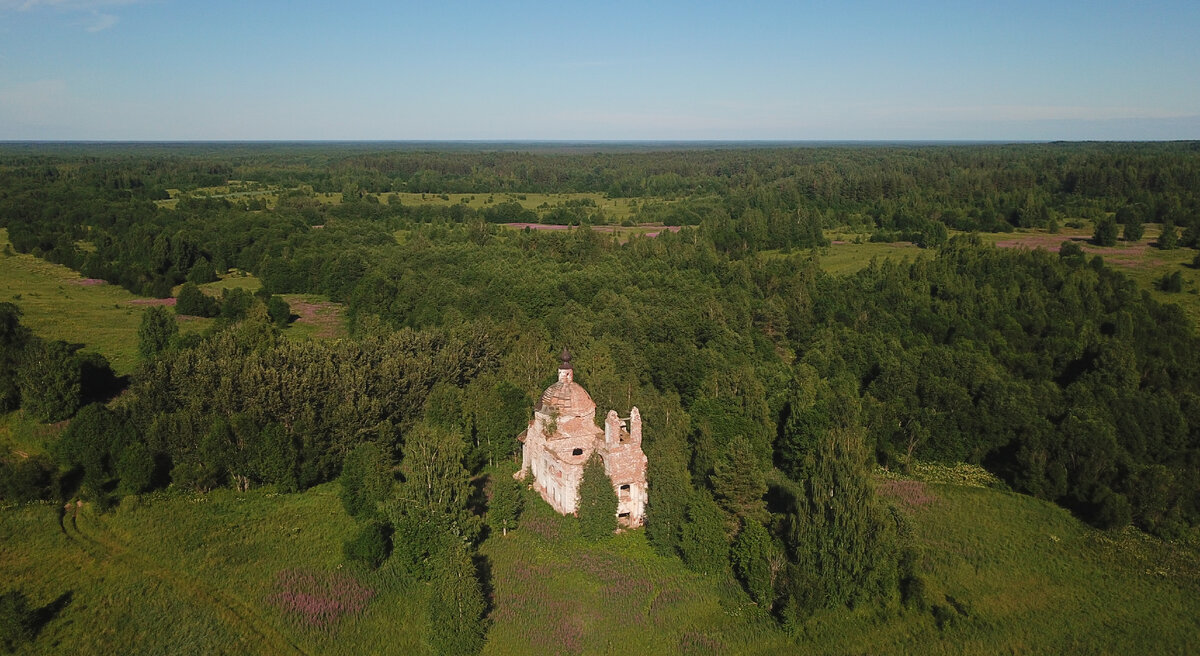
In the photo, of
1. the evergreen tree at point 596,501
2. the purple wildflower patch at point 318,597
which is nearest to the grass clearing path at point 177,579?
the purple wildflower patch at point 318,597

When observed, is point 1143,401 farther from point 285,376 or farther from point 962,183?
point 962,183

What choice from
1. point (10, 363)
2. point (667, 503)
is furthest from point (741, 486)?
point (10, 363)

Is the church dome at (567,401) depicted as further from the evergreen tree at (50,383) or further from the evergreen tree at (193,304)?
the evergreen tree at (193,304)

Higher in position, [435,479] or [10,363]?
[10,363]

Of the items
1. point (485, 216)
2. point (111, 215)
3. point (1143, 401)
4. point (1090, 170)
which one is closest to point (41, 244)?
point (111, 215)

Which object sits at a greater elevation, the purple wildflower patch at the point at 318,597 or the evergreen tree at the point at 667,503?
the evergreen tree at the point at 667,503

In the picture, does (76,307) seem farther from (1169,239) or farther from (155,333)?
(1169,239)
